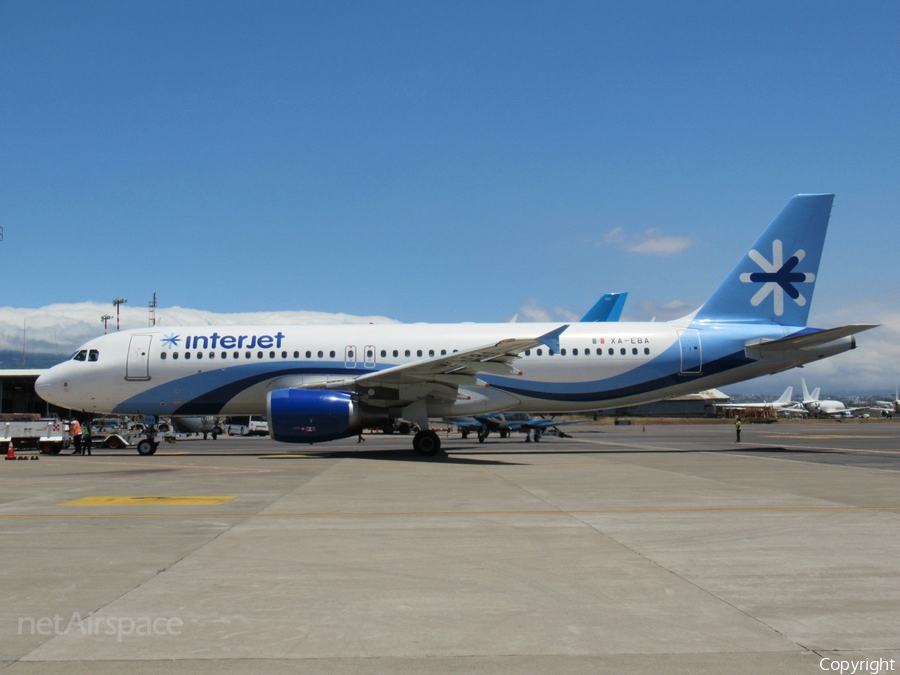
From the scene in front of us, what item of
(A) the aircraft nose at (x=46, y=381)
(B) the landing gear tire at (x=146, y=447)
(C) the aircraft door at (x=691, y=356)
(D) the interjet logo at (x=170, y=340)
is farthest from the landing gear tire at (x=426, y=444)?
(A) the aircraft nose at (x=46, y=381)

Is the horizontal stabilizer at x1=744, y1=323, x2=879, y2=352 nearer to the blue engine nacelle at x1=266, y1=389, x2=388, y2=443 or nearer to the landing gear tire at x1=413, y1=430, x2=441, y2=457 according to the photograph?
the landing gear tire at x1=413, y1=430, x2=441, y2=457

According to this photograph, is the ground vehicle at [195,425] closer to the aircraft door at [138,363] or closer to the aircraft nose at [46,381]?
the aircraft nose at [46,381]

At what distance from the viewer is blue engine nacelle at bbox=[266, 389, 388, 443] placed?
18.9 m

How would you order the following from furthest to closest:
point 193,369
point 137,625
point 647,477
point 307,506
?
point 193,369 → point 647,477 → point 307,506 → point 137,625

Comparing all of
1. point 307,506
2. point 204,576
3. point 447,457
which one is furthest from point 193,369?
point 204,576

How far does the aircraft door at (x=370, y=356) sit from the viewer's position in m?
22.2

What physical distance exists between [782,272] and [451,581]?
2032 centimetres

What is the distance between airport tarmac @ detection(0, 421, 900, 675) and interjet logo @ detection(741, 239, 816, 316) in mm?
11817

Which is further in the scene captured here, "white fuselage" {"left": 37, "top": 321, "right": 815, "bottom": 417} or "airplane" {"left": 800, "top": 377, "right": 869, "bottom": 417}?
"airplane" {"left": 800, "top": 377, "right": 869, "bottom": 417}

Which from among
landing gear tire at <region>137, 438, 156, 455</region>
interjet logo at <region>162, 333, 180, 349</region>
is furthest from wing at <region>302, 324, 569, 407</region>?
landing gear tire at <region>137, 438, 156, 455</region>

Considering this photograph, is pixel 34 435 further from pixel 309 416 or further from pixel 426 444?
pixel 426 444

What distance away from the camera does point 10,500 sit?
35.4 ft

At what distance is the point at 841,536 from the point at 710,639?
412 cm

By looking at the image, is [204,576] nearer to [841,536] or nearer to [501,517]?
[501,517]
